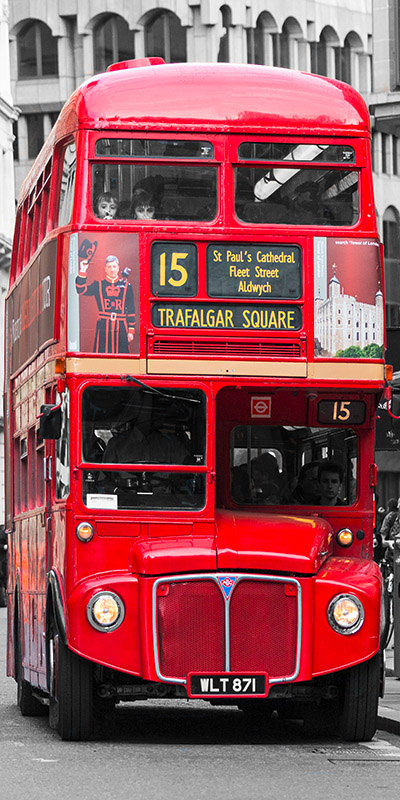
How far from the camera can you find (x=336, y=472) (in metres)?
12.6

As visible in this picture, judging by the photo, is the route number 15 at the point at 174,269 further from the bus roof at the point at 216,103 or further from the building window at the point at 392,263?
the building window at the point at 392,263

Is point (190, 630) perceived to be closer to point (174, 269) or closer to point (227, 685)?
point (227, 685)

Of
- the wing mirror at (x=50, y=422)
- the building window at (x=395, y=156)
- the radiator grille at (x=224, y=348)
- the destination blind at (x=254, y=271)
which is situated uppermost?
the building window at (x=395, y=156)

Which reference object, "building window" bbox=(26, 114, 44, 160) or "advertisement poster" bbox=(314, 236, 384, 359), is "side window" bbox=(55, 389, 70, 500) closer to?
"advertisement poster" bbox=(314, 236, 384, 359)

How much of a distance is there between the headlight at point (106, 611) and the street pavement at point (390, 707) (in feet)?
8.21

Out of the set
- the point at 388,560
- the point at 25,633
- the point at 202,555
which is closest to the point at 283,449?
the point at 202,555

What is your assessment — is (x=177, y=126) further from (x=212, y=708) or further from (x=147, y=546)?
(x=212, y=708)

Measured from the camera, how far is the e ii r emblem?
1251 cm

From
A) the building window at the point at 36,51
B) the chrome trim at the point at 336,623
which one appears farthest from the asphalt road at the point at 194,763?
the building window at the point at 36,51

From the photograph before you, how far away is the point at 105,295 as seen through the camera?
1218cm

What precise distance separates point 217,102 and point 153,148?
0.56 m

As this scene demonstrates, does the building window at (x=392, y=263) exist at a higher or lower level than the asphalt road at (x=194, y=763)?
higher

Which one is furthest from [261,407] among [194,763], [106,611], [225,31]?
[225,31]

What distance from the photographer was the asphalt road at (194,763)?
9789mm
